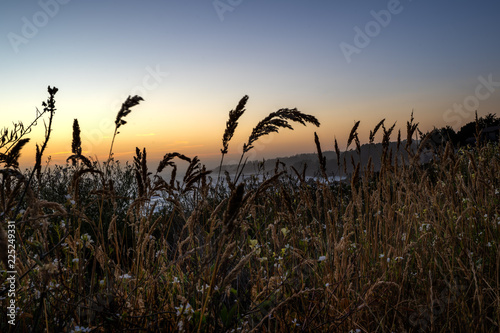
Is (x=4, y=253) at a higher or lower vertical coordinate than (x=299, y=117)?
lower

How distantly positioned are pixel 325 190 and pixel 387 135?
823mm

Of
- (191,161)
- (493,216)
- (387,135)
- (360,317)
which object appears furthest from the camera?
(493,216)

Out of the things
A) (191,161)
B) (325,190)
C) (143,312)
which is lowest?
(143,312)

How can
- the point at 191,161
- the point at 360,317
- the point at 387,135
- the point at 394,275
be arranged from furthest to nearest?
1. the point at 387,135
2. the point at 394,275
3. the point at 191,161
4. the point at 360,317

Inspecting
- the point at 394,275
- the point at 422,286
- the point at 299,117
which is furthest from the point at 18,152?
the point at 422,286

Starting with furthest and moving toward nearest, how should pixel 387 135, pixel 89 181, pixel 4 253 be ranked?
pixel 89 181
pixel 387 135
pixel 4 253

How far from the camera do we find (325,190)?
292 cm

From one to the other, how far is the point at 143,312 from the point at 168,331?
18 centimetres

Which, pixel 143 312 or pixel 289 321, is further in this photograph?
pixel 289 321

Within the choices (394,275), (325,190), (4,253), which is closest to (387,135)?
(325,190)

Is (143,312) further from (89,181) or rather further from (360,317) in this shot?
(89,181)

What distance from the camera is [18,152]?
1947mm

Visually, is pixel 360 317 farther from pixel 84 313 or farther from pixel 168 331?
pixel 84 313

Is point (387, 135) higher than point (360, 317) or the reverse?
higher
